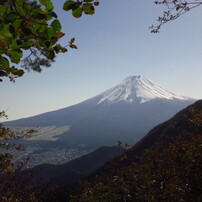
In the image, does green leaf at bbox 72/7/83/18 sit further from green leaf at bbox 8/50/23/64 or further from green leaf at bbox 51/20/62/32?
green leaf at bbox 8/50/23/64

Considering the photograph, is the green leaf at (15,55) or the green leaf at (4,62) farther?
the green leaf at (4,62)

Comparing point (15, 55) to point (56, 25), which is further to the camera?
point (15, 55)

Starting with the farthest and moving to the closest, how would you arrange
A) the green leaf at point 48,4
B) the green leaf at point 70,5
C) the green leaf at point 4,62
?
the green leaf at point 4,62 → the green leaf at point 70,5 → the green leaf at point 48,4

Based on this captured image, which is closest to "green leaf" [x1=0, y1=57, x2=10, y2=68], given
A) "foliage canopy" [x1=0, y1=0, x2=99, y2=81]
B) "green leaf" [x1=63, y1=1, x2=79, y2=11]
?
"foliage canopy" [x1=0, y1=0, x2=99, y2=81]

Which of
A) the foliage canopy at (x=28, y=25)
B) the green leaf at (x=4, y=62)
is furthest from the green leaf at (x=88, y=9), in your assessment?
the green leaf at (x=4, y=62)

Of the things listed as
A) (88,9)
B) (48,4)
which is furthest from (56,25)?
(88,9)

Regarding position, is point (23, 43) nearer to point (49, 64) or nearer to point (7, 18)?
point (7, 18)

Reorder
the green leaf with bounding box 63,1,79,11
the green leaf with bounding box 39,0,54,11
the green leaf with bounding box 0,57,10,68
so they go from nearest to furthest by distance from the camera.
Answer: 1. the green leaf with bounding box 39,0,54,11
2. the green leaf with bounding box 63,1,79,11
3. the green leaf with bounding box 0,57,10,68

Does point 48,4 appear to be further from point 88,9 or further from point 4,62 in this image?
point 4,62

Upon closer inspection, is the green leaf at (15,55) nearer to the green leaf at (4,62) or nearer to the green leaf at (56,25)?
the green leaf at (4,62)

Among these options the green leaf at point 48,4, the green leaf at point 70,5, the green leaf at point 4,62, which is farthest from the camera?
the green leaf at point 4,62

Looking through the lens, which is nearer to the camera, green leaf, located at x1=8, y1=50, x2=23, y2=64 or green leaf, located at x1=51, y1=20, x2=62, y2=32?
green leaf, located at x1=51, y1=20, x2=62, y2=32

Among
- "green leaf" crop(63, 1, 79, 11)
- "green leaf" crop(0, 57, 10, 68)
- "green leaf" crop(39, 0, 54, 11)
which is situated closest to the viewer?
"green leaf" crop(39, 0, 54, 11)
